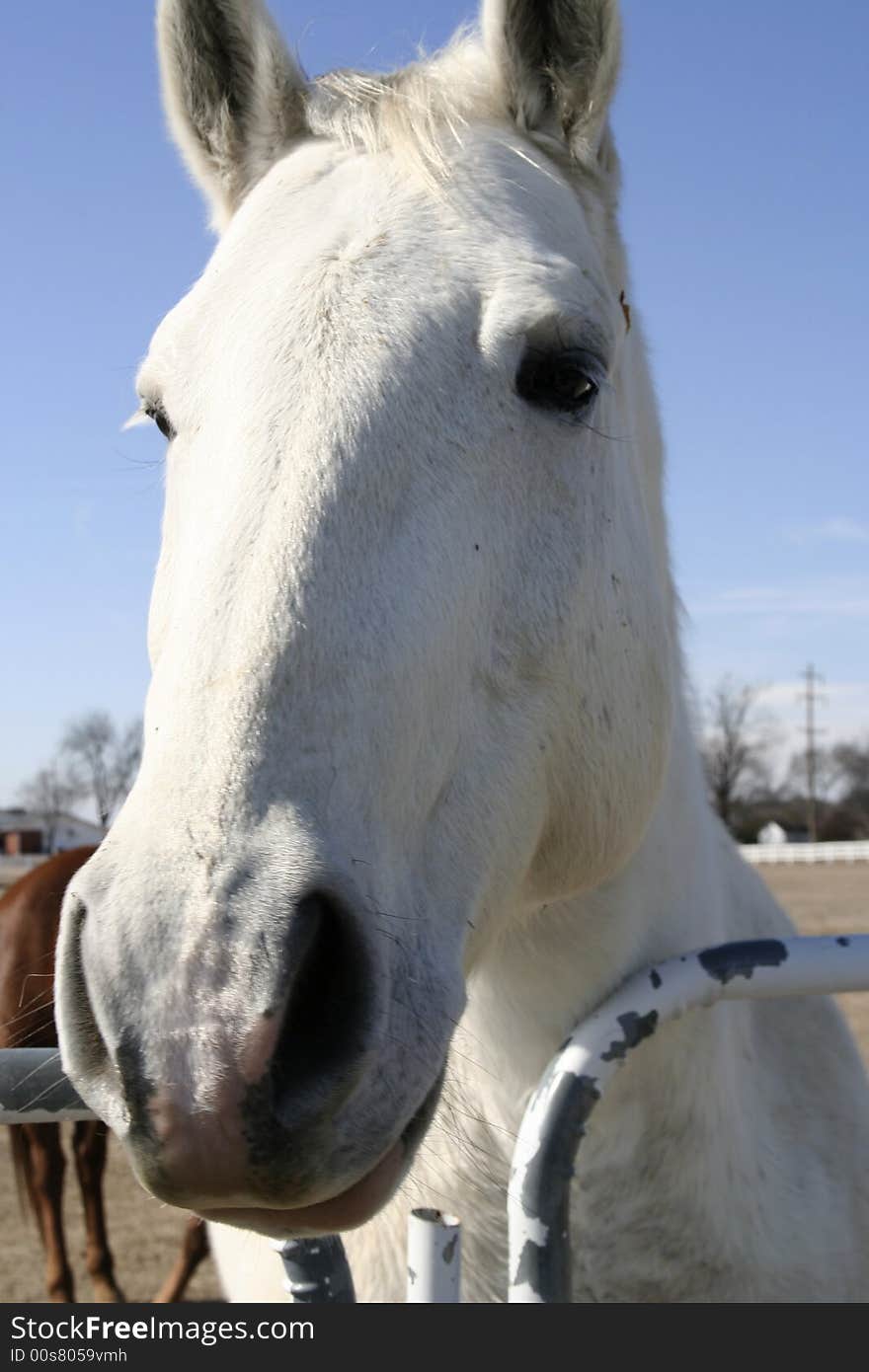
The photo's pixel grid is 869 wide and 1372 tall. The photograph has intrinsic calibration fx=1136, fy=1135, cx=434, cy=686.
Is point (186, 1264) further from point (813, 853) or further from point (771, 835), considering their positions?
point (771, 835)

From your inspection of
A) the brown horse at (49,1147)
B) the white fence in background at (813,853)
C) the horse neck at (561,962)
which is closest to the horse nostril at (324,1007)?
the horse neck at (561,962)

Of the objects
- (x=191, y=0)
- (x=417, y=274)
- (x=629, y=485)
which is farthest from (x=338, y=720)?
(x=191, y=0)

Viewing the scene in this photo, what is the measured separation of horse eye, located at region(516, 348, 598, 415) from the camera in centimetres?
185

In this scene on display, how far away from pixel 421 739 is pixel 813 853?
46.1 m

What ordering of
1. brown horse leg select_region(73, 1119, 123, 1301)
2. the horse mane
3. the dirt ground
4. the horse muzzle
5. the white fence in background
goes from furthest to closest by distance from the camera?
the white fence in background → the dirt ground → brown horse leg select_region(73, 1119, 123, 1301) → the horse mane → the horse muzzle

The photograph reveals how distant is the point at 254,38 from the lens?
232 cm

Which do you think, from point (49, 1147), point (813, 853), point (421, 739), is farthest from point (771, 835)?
point (421, 739)

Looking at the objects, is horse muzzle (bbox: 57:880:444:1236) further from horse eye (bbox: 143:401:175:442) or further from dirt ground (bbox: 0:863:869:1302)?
dirt ground (bbox: 0:863:869:1302)

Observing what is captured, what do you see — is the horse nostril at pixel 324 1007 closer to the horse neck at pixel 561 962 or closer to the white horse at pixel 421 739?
the white horse at pixel 421 739

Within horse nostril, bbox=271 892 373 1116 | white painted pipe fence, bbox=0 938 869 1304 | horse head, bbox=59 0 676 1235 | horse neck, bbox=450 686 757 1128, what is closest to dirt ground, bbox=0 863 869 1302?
horse neck, bbox=450 686 757 1128

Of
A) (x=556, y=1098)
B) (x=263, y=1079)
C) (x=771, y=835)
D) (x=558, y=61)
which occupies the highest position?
(x=558, y=61)

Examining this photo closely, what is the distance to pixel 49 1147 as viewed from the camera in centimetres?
655

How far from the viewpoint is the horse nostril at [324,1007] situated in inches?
49.9

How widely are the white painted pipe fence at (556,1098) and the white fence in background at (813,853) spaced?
43614 millimetres
